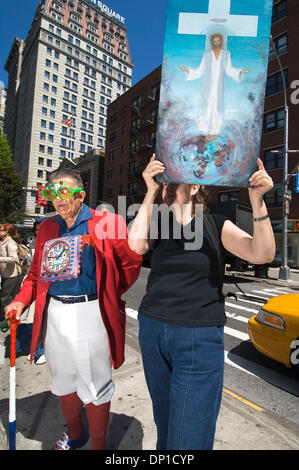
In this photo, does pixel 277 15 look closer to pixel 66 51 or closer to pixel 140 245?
pixel 140 245

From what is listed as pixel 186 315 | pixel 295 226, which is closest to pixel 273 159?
pixel 295 226

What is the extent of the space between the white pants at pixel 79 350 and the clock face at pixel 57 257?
247mm

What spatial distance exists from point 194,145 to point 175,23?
0.64 meters

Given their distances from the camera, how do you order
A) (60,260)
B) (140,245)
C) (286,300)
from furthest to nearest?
(286,300) → (60,260) → (140,245)

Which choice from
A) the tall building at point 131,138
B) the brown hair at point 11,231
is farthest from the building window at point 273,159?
the brown hair at point 11,231

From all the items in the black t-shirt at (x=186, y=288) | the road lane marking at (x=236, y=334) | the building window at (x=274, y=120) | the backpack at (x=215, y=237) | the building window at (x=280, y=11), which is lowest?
the road lane marking at (x=236, y=334)

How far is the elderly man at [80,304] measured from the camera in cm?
197

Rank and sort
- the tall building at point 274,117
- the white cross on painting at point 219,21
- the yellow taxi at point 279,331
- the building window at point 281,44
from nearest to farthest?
the white cross on painting at point 219,21, the yellow taxi at point 279,331, the tall building at point 274,117, the building window at point 281,44

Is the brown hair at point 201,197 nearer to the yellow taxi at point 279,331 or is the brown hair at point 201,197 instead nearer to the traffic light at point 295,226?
the yellow taxi at point 279,331

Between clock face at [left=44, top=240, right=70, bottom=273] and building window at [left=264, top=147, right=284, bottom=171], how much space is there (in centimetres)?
2589

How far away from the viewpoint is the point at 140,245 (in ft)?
5.67

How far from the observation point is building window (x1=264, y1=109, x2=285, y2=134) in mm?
24641

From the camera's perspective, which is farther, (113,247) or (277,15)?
(277,15)
